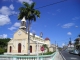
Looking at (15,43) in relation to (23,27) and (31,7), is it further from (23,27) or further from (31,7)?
(31,7)

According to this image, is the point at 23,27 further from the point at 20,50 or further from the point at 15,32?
the point at 20,50

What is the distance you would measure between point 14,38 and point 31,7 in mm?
20302

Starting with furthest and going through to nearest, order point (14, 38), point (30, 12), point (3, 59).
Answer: point (14, 38), point (30, 12), point (3, 59)

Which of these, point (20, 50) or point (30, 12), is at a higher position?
point (30, 12)

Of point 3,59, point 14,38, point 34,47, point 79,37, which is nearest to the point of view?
point 3,59

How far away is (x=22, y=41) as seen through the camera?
2379 inches

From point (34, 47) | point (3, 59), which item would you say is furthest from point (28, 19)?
point (3, 59)

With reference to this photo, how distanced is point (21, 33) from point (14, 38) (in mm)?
3567

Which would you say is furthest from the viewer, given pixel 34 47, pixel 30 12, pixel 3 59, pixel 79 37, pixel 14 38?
pixel 79 37

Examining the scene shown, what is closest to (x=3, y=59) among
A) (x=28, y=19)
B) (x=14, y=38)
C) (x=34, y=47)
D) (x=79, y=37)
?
(x=28, y=19)

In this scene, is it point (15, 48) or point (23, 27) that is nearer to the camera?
point (15, 48)

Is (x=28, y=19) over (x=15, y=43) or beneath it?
over

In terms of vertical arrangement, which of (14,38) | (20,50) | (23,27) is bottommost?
(20,50)

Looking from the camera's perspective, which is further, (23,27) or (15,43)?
(23,27)
